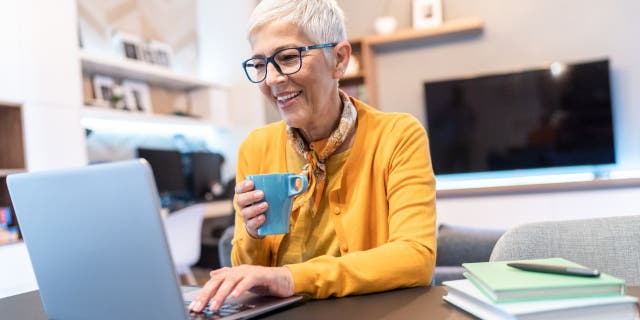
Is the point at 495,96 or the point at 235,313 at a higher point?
the point at 495,96

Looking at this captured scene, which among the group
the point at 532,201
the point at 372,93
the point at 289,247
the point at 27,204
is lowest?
the point at 532,201

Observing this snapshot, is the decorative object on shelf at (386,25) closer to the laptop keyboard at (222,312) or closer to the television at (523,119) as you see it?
the television at (523,119)

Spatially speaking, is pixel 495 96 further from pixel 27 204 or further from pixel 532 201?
pixel 27 204

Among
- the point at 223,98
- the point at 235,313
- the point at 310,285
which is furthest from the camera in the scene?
the point at 223,98

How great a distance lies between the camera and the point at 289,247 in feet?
4.06

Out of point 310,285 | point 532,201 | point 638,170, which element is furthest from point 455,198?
point 310,285

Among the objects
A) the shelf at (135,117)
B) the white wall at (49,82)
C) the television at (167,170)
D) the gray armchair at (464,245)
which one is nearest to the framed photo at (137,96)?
the shelf at (135,117)

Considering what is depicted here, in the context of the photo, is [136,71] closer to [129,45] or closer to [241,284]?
[129,45]

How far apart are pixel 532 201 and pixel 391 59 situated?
5.61 feet

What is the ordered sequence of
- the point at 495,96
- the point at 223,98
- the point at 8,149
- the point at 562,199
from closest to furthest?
the point at 8,149
the point at 562,199
the point at 495,96
the point at 223,98

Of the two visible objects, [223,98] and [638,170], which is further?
[223,98]

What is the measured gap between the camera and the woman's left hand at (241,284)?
0.78 metres

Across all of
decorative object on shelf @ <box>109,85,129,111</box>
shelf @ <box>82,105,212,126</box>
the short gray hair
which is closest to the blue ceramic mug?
the short gray hair

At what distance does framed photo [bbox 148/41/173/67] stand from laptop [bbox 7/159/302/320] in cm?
419
